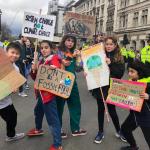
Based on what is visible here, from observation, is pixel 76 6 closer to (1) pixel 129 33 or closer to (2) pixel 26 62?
(1) pixel 129 33

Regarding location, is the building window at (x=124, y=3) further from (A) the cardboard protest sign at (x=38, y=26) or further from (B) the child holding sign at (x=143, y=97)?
(B) the child holding sign at (x=143, y=97)

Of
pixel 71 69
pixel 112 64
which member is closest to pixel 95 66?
pixel 112 64

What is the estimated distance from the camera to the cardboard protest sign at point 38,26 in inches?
238

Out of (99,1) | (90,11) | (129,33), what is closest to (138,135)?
(129,33)

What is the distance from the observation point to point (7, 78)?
4879 mm

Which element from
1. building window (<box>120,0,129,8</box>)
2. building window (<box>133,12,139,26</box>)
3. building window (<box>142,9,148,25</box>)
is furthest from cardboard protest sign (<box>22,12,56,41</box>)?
building window (<box>120,0,129,8</box>)

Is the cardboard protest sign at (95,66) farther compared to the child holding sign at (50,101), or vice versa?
the cardboard protest sign at (95,66)

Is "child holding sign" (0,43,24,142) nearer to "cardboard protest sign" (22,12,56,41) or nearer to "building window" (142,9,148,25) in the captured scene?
"cardboard protest sign" (22,12,56,41)

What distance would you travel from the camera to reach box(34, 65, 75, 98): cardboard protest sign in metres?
5.22

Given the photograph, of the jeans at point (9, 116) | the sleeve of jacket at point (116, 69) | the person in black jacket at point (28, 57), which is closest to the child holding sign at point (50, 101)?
the jeans at point (9, 116)

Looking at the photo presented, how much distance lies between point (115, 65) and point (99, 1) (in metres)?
69.8

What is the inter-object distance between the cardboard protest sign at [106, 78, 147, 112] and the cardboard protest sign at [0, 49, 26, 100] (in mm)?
1369

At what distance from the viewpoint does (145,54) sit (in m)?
10.5

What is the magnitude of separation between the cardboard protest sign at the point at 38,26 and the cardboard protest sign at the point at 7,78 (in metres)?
1.23
